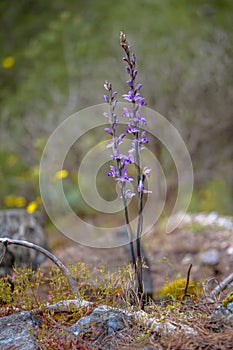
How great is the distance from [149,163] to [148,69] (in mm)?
1487

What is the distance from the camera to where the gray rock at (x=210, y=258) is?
14.5ft

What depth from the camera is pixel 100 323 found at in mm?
2207

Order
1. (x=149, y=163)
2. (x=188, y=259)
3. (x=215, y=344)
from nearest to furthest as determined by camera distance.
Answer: (x=215, y=344) → (x=188, y=259) → (x=149, y=163)

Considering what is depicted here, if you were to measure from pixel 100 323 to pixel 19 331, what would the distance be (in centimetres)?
41

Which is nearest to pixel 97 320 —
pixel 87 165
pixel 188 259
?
pixel 188 259

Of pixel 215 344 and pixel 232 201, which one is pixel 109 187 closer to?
pixel 232 201

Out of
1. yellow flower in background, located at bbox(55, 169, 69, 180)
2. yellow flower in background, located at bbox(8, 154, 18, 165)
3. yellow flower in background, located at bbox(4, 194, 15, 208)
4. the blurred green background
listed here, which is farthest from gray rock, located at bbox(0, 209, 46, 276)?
yellow flower in background, located at bbox(8, 154, 18, 165)

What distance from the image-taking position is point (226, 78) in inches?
272

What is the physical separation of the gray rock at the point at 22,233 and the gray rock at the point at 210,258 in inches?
63.9

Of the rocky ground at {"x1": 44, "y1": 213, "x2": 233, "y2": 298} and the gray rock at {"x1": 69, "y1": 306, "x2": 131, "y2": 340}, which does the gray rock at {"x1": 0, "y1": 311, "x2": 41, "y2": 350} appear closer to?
the gray rock at {"x1": 69, "y1": 306, "x2": 131, "y2": 340}

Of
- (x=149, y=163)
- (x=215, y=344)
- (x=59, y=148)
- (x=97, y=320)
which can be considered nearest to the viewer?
(x=215, y=344)

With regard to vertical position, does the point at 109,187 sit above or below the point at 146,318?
above

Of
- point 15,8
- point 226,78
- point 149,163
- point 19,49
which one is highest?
point 15,8

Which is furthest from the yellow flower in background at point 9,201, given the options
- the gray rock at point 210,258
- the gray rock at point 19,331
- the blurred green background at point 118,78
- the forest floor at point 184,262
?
the gray rock at point 19,331
